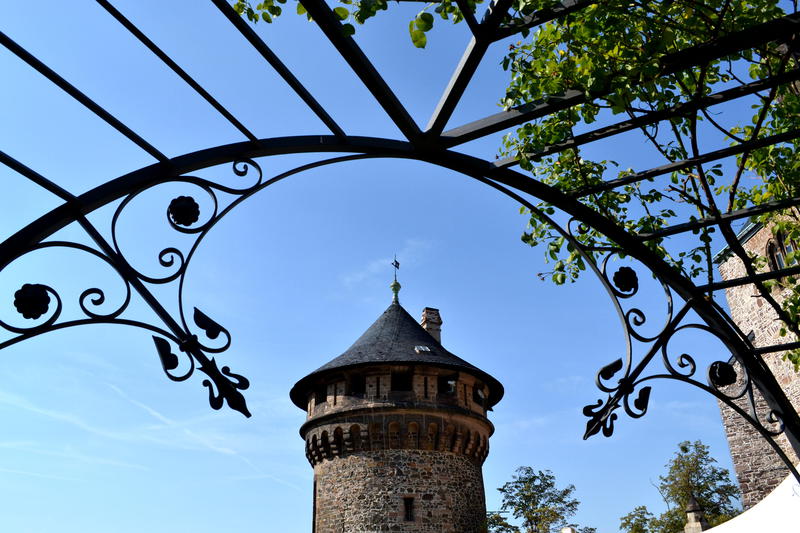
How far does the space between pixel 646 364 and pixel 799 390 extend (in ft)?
58.3

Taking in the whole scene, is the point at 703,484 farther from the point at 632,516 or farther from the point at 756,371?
the point at 756,371

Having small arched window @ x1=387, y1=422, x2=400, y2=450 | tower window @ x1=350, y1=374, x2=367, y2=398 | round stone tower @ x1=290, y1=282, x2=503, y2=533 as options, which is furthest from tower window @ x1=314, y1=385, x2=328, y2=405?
small arched window @ x1=387, y1=422, x2=400, y2=450

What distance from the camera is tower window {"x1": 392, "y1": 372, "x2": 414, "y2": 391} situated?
20078 mm

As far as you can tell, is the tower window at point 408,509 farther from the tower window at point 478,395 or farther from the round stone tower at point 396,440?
the tower window at point 478,395

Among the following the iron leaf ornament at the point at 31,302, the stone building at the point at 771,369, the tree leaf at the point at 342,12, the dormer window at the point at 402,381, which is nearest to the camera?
the iron leaf ornament at the point at 31,302

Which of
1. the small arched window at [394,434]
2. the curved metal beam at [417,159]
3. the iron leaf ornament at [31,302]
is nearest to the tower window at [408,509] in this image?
the small arched window at [394,434]

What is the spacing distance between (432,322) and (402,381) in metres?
5.28

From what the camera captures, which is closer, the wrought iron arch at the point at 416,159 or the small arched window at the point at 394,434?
the wrought iron arch at the point at 416,159

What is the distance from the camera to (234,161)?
10.3ft

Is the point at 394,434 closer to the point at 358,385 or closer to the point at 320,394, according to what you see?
the point at 358,385

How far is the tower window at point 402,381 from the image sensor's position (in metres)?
20.1

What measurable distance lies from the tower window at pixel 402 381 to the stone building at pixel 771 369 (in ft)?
32.2

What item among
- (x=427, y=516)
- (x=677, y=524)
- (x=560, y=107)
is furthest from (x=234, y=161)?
(x=677, y=524)

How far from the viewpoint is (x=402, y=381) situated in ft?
66.4
